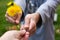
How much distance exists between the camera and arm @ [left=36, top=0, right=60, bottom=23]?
5.11 ft

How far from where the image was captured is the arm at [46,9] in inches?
61.3

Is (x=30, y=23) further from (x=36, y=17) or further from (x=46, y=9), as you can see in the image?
(x=46, y=9)

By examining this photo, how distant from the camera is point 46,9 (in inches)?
62.7

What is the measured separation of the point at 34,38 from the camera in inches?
72.1

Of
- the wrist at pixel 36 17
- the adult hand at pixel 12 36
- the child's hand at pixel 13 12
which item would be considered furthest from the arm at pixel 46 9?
the adult hand at pixel 12 36

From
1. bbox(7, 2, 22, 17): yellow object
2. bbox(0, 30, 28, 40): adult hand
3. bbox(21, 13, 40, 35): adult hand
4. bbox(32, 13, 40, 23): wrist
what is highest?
bbox(7, 2, 22, 17): yellow object

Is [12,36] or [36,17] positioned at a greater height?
[36,17]

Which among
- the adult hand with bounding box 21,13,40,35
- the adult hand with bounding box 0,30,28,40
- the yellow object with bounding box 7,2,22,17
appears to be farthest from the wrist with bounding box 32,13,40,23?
the adult hand with bounding box 0,30,28,40

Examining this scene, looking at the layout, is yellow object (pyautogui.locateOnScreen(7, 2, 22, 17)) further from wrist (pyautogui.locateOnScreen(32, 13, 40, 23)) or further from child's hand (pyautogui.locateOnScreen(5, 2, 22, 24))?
wrist (pyautogui.locateOnScreen(32, 13, 40, 23))

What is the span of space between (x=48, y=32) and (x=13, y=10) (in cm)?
46

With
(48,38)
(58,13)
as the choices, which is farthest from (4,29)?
(48,38)

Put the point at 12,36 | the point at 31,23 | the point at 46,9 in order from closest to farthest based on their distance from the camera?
the point at 12,36 → the point at 31,23 → the point at 46,9

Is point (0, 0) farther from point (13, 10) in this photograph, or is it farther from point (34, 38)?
point (13, 10)

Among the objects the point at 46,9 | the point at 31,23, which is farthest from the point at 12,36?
the point at 46,9
